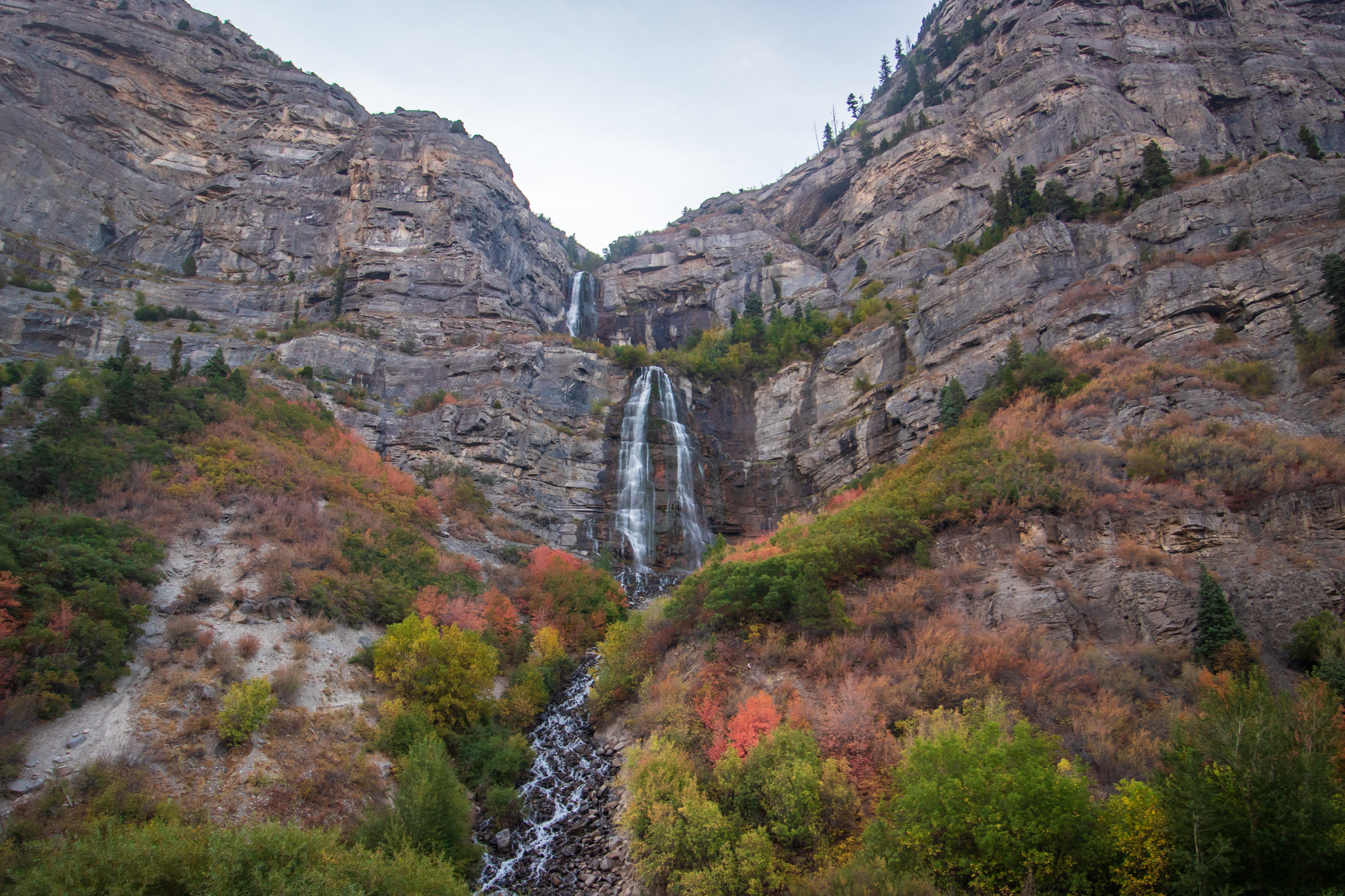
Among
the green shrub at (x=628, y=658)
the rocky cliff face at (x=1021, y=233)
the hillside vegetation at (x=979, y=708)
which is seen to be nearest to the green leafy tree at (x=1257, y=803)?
the hillside vegetation at (x=979, y=708)

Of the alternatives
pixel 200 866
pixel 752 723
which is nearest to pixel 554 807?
pixel 752 723

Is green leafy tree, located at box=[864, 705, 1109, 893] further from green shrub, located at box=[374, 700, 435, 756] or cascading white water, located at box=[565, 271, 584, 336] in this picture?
cascading white water, located at box=[565, 271, 584, 336]

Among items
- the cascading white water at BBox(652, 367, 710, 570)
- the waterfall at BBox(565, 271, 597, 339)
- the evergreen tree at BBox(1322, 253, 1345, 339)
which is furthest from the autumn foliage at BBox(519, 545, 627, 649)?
the waterfall at BBox(565, 271, 597, 339)

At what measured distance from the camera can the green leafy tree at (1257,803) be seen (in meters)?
8.34

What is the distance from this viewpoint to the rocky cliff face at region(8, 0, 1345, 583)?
33469 mm

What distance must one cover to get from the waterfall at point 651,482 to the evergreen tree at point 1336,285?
3171 centimetres

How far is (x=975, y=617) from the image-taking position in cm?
1892

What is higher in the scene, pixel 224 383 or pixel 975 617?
pixel 224 383

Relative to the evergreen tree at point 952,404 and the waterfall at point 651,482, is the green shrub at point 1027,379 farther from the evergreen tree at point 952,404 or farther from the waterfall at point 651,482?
the waterfall at point 651,482

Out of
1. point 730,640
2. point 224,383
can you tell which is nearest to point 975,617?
point 730,640

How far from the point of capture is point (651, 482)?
43844 mm

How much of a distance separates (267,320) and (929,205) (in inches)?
2232

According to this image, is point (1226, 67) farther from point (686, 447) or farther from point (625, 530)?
point (625, 530)

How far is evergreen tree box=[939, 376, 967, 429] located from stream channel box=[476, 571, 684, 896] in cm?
2193
